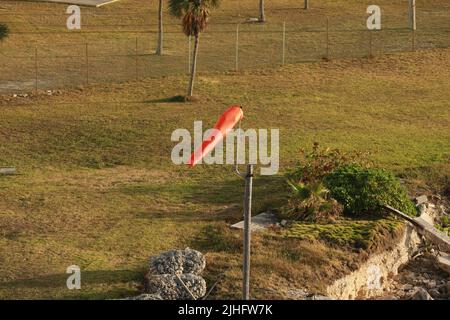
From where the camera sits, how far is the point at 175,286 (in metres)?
18.2

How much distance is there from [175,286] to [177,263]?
827 mm

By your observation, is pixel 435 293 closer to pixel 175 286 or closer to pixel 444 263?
pixel 444 263

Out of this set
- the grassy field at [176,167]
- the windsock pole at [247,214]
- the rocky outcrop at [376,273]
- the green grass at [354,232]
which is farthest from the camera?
the green grass at [354,232]

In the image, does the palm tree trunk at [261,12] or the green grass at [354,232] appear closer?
the green grass at [354,232]

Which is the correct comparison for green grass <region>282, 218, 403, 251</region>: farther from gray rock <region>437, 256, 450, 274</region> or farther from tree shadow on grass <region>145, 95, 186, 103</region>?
tree shadow on grass <region>145, 95, 186, 103</region>

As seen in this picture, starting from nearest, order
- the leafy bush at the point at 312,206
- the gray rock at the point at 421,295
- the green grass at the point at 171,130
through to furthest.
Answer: the gray rock at the point at 421,295 → the green grass at the point at 171,130 → the leafy bush at the point at 312,206

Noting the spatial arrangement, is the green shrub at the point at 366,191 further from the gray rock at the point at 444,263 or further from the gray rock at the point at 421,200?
the gray rock at the point at 444,263

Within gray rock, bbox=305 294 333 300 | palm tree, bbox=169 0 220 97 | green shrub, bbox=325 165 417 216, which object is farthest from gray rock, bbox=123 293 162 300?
palm tree, bbox=169 0 220 97

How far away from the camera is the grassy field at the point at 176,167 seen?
65.3ft

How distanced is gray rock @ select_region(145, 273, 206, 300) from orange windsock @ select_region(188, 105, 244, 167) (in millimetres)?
4707

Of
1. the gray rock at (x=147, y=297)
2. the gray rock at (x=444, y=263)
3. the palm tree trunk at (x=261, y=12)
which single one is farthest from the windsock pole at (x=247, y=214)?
the palm tree trunk at (x=261, y=12)

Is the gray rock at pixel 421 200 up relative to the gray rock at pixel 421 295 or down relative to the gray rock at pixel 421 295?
up

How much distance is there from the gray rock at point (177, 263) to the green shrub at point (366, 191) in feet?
15.3

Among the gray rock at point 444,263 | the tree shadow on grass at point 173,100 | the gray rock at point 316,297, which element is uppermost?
the tree shadow on grass at point 173,100
